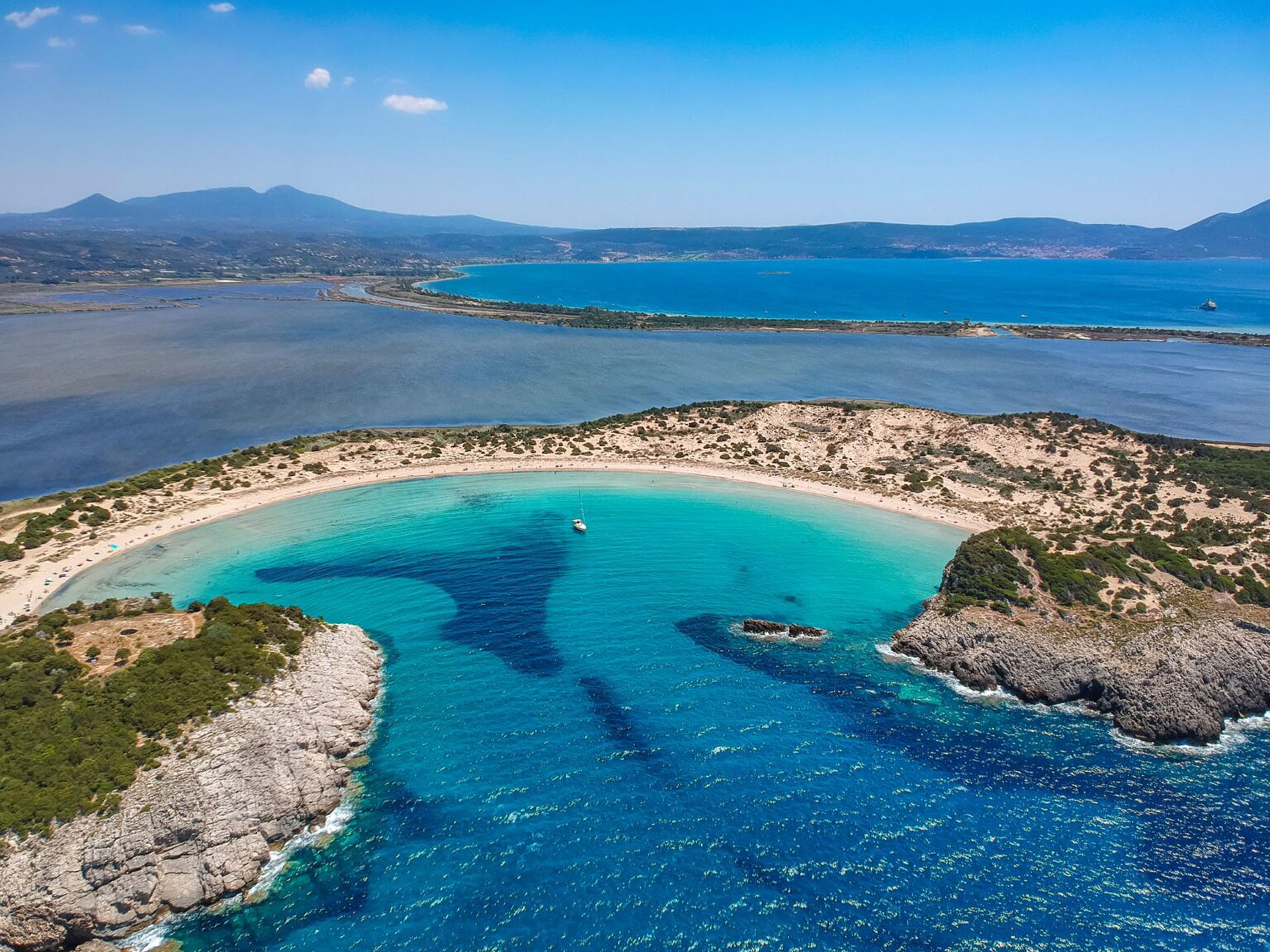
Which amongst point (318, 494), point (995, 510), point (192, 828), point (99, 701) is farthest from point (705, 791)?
point (318, 494)

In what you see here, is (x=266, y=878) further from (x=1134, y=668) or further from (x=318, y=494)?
(x=318, y=494)

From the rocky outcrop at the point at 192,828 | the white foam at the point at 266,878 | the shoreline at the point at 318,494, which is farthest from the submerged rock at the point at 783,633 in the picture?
the shoreline at the point at 318,494

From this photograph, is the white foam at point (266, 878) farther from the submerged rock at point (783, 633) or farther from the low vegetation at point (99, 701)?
the submerged rock at point (783, 633)

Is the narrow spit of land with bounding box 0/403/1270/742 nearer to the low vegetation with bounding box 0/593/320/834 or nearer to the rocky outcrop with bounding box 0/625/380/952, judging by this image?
the low vegetation with bounding box 0/593/320/834

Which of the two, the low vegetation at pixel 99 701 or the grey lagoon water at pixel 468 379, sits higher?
the grey lagoon water at pixel 468 379

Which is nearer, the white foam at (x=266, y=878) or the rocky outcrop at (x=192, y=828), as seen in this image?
the rocky outcrop at (x=192, y=828)

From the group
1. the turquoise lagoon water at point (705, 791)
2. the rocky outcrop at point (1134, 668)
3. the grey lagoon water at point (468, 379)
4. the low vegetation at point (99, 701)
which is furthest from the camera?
the grey lagoon water at point (468, 379)
